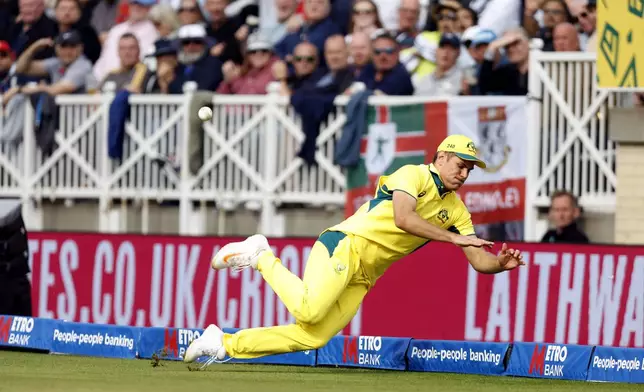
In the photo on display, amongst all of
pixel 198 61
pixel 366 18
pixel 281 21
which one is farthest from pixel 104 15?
pixel 366 18

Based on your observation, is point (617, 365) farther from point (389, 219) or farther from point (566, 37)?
point (566, 37)

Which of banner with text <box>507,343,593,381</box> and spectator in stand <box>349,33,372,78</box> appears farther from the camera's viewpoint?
spectator in stand <box>349,33,372,78</box>

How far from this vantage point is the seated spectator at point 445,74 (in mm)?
15820

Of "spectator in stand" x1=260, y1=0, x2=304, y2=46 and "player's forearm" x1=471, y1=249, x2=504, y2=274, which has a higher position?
"spectator in stand" x1=260, y1=0, x2=304, y2=46

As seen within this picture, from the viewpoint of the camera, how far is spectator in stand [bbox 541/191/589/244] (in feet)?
47.5

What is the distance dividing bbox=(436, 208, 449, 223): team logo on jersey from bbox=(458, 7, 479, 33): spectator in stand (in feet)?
19.8

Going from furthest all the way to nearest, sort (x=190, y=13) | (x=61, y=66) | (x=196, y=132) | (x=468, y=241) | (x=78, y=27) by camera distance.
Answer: (x=78, y=27)
(x=61, y=66)
(x=190, y=13)
(x=196, y=132)
(x=468, y=241)

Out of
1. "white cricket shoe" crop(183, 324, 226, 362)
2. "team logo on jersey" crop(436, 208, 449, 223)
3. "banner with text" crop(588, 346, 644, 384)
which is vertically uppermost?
"team logo on jersey" crop(436, 208, 449, 223)

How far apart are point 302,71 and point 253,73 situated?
789mm

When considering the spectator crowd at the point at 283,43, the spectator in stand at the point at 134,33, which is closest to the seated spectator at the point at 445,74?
the spectator crowd at the point at 283,43

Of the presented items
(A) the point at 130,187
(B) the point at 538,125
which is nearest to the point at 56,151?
(A) the point at 130,187

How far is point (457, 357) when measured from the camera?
11570 millimetres

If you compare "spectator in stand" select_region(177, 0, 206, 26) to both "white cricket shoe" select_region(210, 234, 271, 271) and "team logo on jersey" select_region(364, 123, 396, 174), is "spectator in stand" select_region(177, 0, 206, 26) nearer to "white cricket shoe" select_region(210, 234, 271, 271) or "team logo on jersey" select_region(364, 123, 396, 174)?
"team logo on jersey" select_region(364, 123, 396, 174)

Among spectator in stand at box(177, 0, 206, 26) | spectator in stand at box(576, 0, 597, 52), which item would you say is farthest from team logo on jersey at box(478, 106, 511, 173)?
spectator in stand at box(177, 0, 206, 26)
